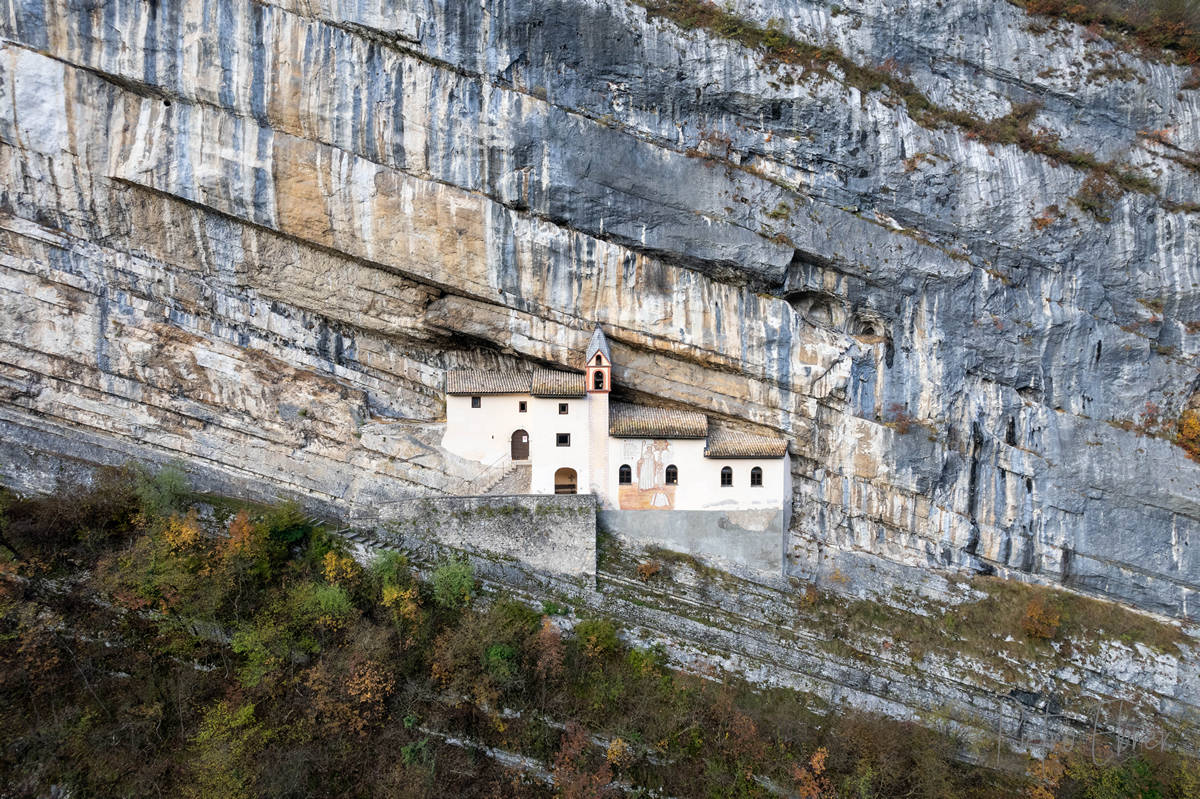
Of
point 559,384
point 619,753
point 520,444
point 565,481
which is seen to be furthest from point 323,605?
point 559,384

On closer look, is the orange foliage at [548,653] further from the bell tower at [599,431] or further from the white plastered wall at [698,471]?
the white plastered wall at [698,471]

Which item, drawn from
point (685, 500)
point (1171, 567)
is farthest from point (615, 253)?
point (1171, 567)

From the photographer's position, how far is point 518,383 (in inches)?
949

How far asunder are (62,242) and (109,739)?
15.0 m

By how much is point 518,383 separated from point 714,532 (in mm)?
8476

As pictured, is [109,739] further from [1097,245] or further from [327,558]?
[1097,245]

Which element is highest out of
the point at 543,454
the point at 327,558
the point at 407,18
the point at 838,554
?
the point at 407,18

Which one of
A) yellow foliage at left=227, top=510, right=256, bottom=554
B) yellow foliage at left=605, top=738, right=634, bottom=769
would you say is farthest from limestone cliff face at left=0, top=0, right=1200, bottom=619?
yellow foliage at left=605, top=738, right=634, bottom=769

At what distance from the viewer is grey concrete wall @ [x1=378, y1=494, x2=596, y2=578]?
2247 centimetres

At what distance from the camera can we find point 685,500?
2431cm

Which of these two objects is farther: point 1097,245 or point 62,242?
point 1097,245

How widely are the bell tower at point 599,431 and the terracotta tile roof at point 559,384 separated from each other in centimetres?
38

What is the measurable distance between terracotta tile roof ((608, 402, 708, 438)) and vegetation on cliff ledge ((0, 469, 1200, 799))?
6536 mm

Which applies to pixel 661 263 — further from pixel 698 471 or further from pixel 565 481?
pixel 565 481
